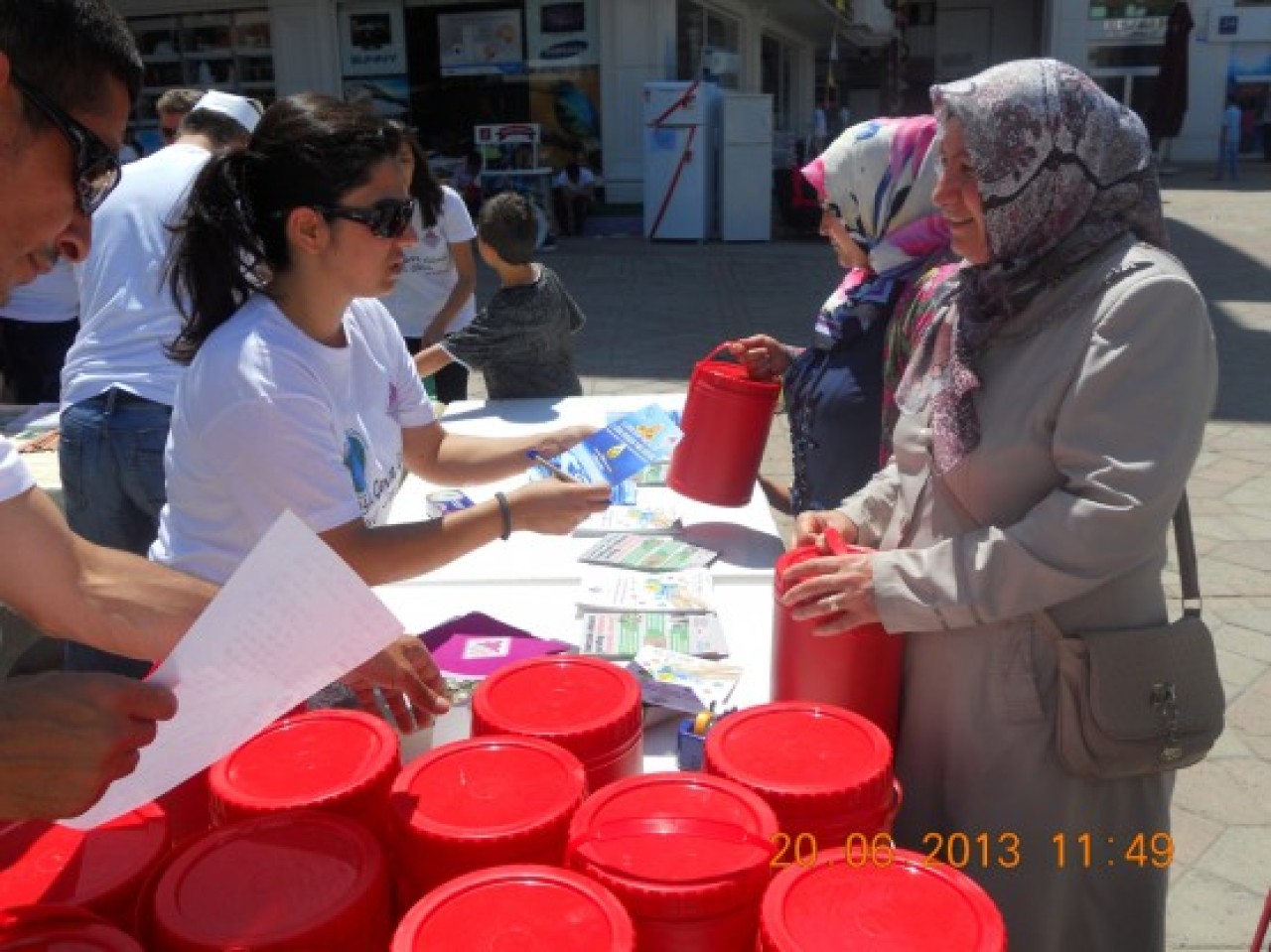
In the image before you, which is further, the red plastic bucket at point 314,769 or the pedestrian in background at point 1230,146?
the pedestrian in background at point 1230,146

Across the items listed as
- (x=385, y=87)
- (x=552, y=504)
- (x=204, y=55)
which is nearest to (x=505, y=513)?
(x=552, y=504)

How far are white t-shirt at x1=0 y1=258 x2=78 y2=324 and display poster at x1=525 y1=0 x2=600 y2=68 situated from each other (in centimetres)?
1024

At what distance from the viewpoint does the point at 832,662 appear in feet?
4.71

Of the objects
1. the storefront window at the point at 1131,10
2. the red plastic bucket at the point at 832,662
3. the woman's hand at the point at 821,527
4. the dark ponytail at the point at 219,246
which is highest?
the storefront window at the point at 1131,10

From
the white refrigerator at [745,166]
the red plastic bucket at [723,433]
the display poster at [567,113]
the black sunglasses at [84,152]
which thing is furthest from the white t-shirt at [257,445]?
the display poster at [567,113]

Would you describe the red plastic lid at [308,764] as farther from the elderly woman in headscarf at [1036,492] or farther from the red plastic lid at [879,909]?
the elderly woman in headscarf at [1036,492]

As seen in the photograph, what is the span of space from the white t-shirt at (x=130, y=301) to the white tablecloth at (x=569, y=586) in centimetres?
66

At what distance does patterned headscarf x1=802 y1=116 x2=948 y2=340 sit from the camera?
2203 mm

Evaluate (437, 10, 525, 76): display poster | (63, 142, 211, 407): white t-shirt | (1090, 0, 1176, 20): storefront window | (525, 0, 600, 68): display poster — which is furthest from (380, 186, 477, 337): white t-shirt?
(1090, 0, 1176, 20): storefront window

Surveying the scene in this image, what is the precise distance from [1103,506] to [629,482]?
1545 millimetres

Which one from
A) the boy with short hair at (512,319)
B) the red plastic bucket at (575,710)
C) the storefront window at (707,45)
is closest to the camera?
the red plastic bucket at (575,710)

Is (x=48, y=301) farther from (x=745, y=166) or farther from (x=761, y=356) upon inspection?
(x=745, y=166)

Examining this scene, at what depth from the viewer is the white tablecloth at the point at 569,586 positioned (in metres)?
1.76

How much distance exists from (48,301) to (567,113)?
1026 cm
